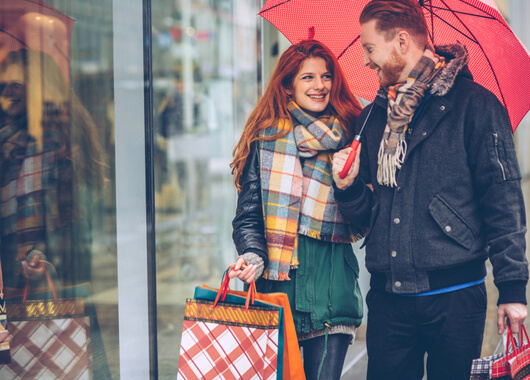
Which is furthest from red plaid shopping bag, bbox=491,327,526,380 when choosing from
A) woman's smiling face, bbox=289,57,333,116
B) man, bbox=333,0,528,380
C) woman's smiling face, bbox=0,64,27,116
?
woman's smiling face, bbox=0,64,27,116

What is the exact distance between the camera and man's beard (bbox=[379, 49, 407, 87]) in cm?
233

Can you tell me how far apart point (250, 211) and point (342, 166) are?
469mm

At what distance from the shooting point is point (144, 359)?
3.53 metres

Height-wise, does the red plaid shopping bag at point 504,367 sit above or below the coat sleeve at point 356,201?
below

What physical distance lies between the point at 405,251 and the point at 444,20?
39.2 inches

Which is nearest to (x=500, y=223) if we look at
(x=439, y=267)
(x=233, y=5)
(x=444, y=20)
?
(x=439, y=267)

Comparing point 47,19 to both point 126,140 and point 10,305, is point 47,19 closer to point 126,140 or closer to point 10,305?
point 126,140

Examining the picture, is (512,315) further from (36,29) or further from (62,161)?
(36,29)

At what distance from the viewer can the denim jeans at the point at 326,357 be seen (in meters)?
2.52

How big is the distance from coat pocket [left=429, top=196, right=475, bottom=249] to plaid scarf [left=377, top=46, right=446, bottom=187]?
197 mm

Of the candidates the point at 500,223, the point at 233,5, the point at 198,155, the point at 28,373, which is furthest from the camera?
the point at 233,5

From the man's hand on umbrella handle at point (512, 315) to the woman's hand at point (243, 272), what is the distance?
902 mm

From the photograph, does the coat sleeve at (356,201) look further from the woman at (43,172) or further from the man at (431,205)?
the woman at (43,172)

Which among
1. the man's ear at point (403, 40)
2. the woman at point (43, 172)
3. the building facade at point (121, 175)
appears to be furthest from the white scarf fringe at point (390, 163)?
the woman at point (43, 172)
